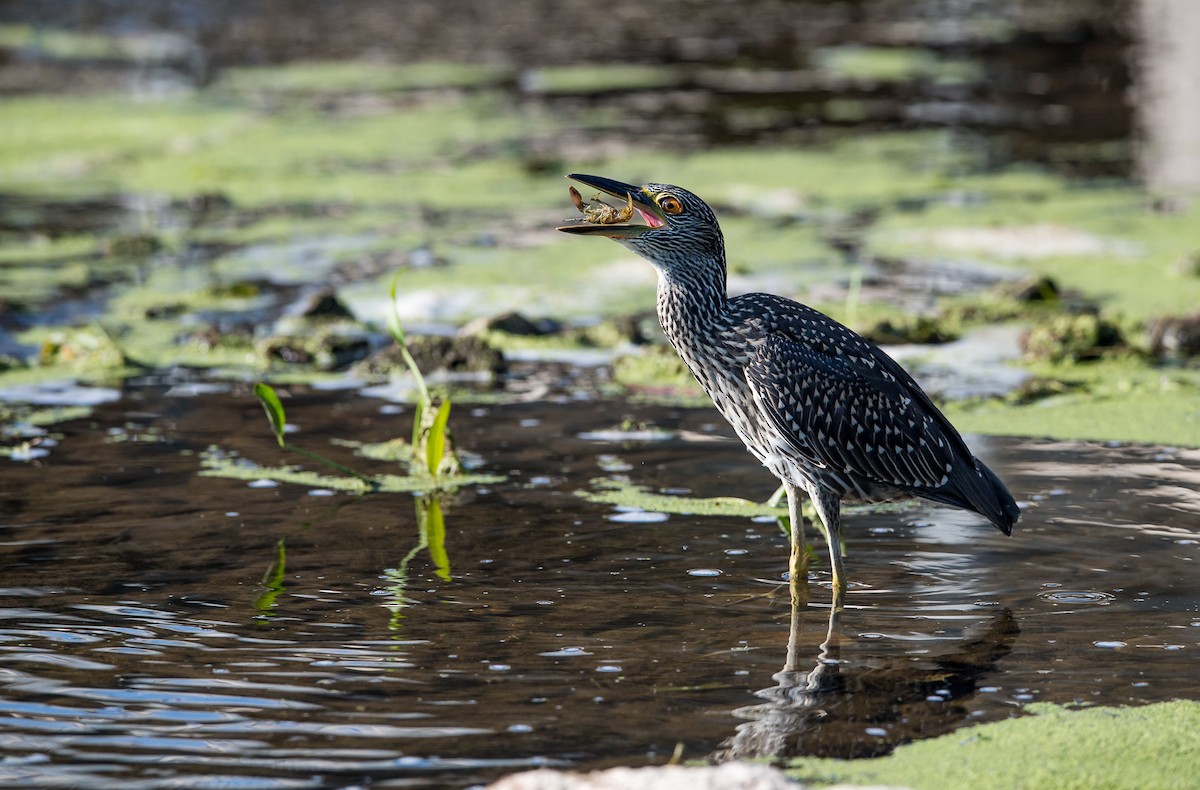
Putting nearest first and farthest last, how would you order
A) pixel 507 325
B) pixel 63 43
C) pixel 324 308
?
pixel 507 325 → pixel 324 308 → pixel 63 43

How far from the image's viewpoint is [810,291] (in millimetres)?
9484

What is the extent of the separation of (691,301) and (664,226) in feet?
0.93

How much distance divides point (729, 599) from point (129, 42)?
54.5ft

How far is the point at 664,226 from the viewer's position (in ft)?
18.2

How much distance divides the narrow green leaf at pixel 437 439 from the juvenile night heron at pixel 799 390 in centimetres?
107

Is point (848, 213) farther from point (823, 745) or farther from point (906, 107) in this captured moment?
point (823, 745)

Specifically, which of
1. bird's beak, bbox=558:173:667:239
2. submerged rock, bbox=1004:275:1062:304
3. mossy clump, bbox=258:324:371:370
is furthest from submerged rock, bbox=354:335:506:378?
submerged rock, bbox=1004:275:1062:304

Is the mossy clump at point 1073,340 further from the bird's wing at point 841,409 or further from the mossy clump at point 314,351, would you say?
the mossy clump at point 314,351

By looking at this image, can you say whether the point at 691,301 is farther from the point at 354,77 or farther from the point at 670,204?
the point at 354,77

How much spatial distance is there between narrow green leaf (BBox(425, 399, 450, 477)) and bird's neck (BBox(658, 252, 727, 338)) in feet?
3.44

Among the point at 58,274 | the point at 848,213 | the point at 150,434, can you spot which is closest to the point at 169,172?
the point at 58,274

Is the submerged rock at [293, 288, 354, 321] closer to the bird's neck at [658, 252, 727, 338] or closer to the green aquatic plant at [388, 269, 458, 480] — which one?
the green aquatic plant at [388, 269, 458, 480]

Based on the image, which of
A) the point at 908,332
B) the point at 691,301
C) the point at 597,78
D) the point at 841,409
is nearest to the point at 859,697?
the point at 841,409

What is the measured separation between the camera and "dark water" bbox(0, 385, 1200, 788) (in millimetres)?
4121
